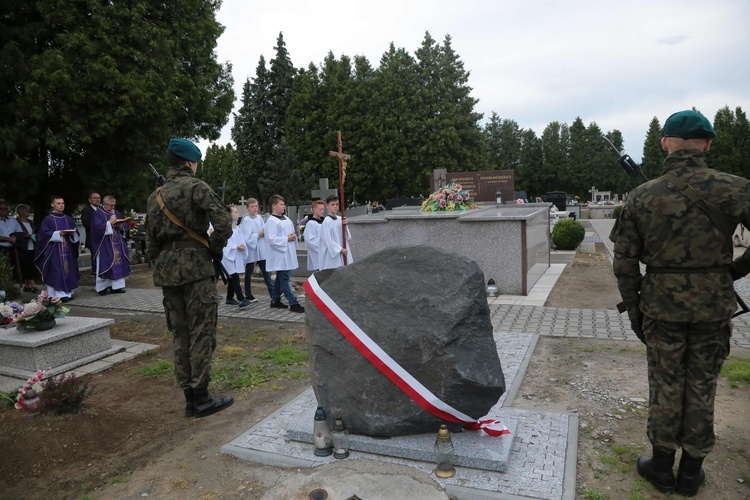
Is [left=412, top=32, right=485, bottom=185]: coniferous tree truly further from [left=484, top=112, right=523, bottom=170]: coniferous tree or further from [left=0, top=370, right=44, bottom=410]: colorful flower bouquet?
[left=0, top=370, right=44, bottom=410]: colorful flower bouquet

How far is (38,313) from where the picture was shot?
6.12 m

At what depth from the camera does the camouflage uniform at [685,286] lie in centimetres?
318

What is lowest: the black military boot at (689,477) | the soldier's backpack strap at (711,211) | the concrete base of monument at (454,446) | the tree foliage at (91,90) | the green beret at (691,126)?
the black military boot at (689,477)

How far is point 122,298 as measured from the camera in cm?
1099

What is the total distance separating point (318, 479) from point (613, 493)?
5.97 feet

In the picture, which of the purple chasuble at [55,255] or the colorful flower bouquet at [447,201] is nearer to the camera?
the purple chasuble at [55,255]

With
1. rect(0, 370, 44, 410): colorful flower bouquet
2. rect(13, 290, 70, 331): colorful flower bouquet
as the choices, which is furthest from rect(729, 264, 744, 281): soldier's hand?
rect(13, 290, 70, 331): colorful flower bouquet

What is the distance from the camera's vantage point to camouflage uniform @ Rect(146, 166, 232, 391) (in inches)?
181

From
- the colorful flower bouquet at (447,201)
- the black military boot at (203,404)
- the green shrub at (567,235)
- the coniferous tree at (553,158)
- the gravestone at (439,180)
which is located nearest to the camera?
the black military boot at (203,404)

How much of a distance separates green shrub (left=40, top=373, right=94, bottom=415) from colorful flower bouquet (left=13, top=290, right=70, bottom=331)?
160 cm

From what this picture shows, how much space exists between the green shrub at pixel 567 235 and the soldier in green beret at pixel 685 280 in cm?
1460

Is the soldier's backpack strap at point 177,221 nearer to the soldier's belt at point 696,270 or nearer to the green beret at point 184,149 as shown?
the green beret at point 184,149

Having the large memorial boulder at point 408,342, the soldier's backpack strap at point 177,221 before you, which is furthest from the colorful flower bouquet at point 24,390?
the large memorial boulder at point 408,342

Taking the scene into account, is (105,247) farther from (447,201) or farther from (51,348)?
(447,201)
